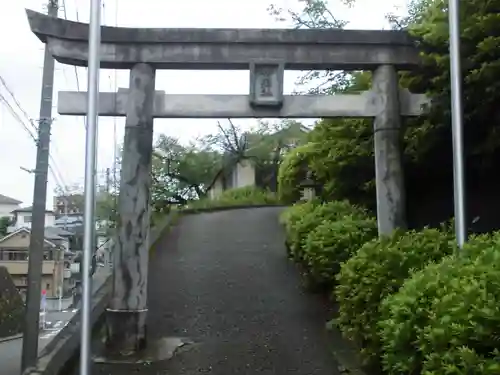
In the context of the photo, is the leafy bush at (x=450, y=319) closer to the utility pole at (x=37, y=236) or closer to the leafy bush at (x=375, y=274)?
the leafy bush at (x=375, y=274)

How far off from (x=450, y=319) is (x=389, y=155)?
5.96 meters

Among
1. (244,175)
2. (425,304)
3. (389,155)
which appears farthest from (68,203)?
(244,175)

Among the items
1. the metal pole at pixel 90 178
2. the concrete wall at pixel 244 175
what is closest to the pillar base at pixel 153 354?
the metal pole at pixel 90 178

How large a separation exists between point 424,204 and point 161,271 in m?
5.82

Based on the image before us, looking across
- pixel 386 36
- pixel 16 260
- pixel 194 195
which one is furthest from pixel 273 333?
pixel 194 195

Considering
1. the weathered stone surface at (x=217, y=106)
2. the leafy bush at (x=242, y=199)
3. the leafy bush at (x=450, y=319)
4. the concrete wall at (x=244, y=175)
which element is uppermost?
the concrete wall at (x=244, y=175)

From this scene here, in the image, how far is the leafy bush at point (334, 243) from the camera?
34.2ft

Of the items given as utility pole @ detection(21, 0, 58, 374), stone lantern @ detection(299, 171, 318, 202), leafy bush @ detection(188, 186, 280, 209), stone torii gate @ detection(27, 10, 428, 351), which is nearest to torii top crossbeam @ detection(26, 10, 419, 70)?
stone torii gate @ detection(27, 10, 428, 351)

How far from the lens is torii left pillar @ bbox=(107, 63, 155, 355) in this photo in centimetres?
912

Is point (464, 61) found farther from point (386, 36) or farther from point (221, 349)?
point (221, 349)

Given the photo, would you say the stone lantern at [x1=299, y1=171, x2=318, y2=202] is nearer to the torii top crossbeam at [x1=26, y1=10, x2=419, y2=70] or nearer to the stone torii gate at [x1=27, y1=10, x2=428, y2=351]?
the stone torii gate at [x1=27, y1=10, x2=428, y2=351]

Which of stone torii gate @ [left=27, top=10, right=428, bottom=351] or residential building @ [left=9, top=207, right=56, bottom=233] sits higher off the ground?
stone torii gate @ [left=27, top=10, right=428, bottom=351]

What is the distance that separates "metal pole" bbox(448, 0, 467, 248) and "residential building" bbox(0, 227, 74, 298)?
526 centimetres

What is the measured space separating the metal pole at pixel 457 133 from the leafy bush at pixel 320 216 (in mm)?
4076
